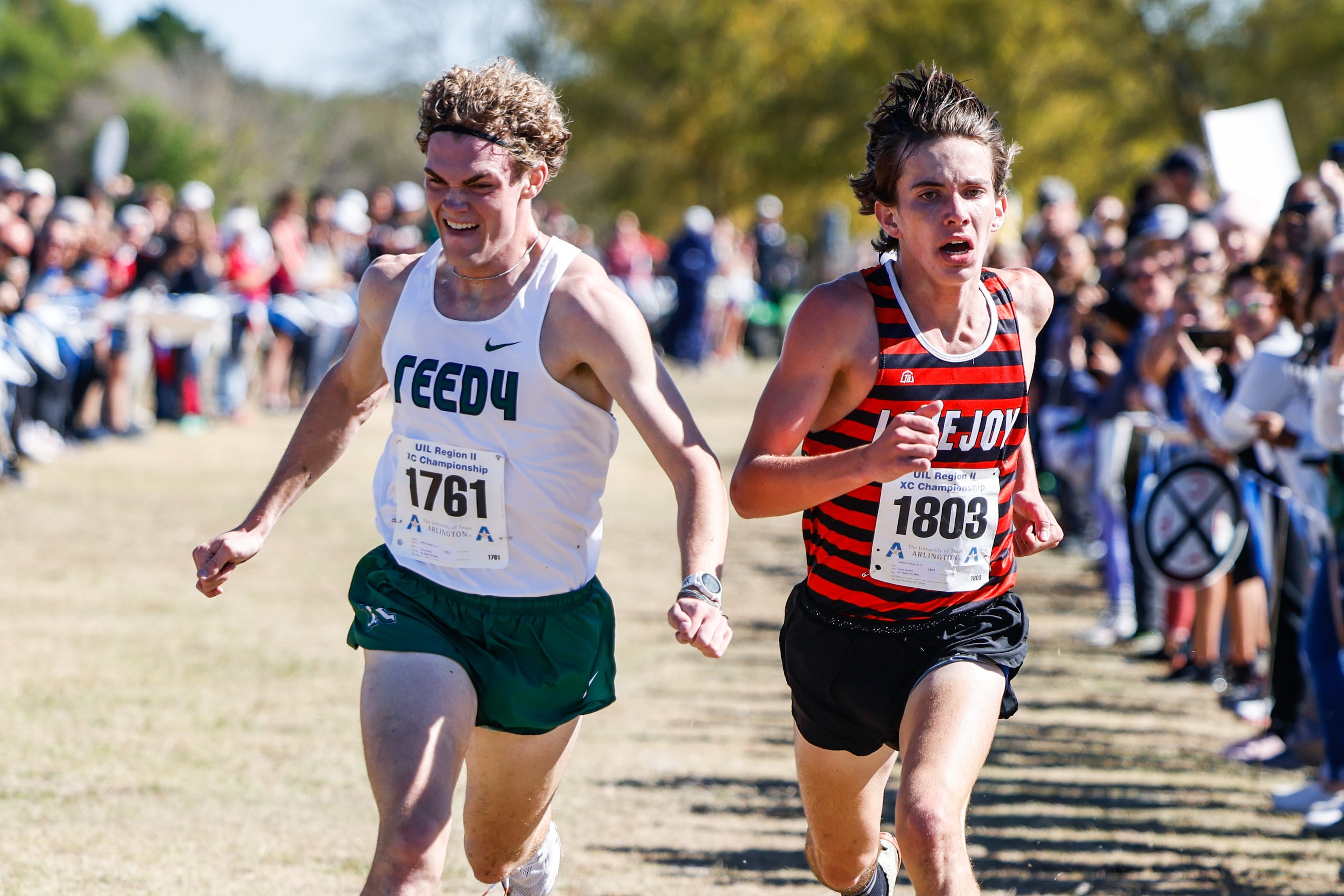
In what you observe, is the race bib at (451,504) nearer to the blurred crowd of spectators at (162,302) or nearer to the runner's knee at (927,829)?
the runner's knee at (927,829)

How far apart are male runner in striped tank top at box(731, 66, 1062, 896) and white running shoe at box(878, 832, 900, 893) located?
31 centimetres

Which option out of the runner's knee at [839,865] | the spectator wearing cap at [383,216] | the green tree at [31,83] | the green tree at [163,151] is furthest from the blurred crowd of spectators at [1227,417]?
the green tree at [31,83]

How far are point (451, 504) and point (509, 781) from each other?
0.70 meters

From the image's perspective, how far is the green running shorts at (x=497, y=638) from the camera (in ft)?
12.9

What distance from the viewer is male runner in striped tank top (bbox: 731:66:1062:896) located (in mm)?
3818

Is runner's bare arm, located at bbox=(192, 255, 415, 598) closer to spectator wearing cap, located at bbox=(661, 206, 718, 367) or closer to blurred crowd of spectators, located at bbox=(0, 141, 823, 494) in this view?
blurred crowd of spectators, located at bbox=(0, 141, 823, 494)

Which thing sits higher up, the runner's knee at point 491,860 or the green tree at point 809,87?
the green tree at point 809,87

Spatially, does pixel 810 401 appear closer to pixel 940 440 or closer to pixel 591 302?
pixel 940 440

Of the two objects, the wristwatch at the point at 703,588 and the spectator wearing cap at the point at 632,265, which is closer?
the wristwatch at the point at 703,588

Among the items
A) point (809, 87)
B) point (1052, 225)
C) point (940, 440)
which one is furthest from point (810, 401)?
point (809, 87)

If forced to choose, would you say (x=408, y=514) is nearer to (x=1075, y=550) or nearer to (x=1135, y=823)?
(x=1135, y=823)

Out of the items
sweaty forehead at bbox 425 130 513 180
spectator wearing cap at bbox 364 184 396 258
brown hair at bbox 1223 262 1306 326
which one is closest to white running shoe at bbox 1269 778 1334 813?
brown hair at bbox 1223 262 1306 326

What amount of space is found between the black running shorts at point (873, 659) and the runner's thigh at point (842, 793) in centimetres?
4

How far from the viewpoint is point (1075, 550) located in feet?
41.2
